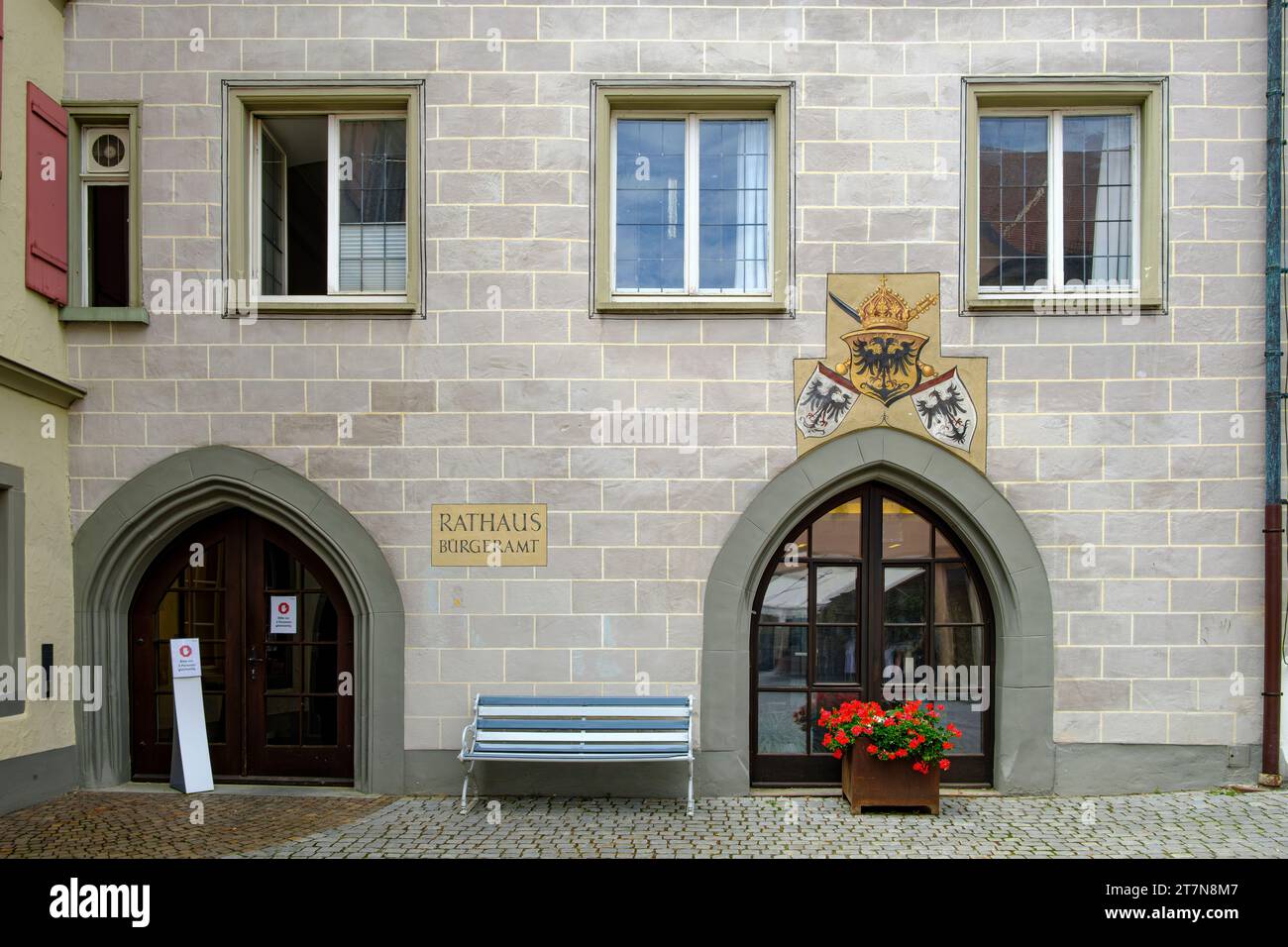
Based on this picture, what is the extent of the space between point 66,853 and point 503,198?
214 inches

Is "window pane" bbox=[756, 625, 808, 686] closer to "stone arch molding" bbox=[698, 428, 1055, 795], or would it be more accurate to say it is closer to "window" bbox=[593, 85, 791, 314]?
"stone arch molding" bbox=[698, 428, 1055, 795]

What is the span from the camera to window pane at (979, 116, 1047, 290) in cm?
783

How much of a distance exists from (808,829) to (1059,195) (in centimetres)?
532

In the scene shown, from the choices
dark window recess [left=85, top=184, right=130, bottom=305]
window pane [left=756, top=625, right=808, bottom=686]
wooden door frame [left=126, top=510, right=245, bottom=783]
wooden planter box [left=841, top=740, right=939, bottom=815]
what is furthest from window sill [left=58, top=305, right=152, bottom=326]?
wooden planter box [left=841, top=740, right=939, bottom=815]

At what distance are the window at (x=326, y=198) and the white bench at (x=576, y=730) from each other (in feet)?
10.6

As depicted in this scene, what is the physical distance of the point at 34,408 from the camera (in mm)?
7312

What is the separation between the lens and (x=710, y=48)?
301 inches

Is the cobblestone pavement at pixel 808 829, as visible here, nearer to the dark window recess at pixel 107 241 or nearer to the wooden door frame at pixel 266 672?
the wooden door frame at pixel 266 672

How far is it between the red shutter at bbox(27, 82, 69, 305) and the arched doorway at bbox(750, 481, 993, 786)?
604cm

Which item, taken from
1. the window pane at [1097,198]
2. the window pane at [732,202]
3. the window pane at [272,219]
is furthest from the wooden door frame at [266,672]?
the window pane at [1097,198]

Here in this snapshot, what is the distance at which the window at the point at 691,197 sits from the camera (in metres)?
7.82

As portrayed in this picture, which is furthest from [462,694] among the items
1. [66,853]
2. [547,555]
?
[66,853]

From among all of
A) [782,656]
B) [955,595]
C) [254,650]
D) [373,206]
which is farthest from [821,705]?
[373,206]

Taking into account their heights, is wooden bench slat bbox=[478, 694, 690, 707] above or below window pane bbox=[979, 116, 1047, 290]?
below
